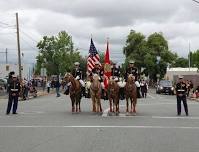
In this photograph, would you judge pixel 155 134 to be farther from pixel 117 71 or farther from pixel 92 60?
pixel 92 60

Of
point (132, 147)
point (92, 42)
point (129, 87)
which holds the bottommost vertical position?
point (132, 147)

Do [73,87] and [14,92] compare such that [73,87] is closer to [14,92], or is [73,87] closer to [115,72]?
[115,72]

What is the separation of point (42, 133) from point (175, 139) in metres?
4.11

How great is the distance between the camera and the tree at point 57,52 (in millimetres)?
94625

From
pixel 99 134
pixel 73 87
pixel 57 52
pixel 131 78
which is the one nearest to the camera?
pixel 99 134

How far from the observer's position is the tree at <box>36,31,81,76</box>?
94.6 meters

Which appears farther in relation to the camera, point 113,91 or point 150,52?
point 150,52

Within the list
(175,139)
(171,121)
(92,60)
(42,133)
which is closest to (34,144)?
A: (42,133)

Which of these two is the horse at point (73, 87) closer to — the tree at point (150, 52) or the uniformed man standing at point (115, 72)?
the uniformed man standing at point (115, 72)

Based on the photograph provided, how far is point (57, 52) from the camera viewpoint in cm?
9575

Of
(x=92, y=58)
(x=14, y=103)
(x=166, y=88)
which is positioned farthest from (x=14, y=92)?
(x=166, y=88)

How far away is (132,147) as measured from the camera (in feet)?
43.1

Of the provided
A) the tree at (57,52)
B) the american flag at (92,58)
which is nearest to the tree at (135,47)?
the tree at (57,52)

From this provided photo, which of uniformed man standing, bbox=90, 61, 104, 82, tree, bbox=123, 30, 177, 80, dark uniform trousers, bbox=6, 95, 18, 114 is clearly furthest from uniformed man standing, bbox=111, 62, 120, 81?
tree, bbox=123, 30, 177, 80
